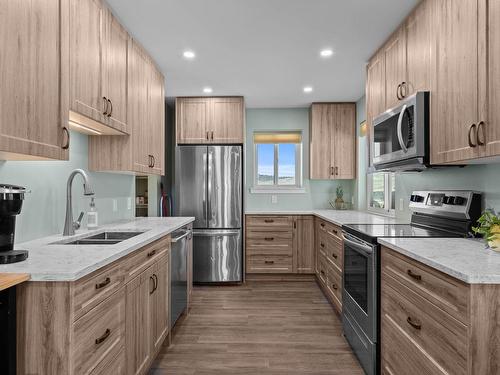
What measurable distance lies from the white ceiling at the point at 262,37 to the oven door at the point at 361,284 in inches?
64.3

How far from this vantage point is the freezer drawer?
4.34 meters

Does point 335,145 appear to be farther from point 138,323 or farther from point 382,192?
point 138,323

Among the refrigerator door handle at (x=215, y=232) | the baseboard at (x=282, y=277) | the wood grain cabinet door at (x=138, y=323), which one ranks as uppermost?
the refrigerator door handle at (x=215, y=232)

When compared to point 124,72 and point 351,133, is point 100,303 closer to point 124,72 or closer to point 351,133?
point 124,72

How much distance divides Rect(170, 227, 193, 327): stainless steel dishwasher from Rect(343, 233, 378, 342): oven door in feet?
4.67

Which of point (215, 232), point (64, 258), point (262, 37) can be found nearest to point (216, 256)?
point (215, 232)

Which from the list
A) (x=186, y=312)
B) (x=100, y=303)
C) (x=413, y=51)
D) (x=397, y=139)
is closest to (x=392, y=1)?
(x=413, y=51)

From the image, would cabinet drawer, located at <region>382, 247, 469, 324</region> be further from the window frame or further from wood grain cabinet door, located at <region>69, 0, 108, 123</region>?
the window frame

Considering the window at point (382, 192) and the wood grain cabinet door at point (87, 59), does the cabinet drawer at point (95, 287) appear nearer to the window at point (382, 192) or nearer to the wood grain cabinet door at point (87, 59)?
the wood grain cabinet door at point (87, 59)

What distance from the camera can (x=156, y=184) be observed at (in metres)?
4.76

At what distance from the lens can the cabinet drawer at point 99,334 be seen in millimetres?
1276

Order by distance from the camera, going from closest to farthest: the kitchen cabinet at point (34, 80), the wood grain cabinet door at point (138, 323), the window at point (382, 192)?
the kitchen cabinet at point (34, 80), the wood grain cabinet door at point (138, 323), the window at point (382, 192)

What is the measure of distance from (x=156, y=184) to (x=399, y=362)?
150 inches

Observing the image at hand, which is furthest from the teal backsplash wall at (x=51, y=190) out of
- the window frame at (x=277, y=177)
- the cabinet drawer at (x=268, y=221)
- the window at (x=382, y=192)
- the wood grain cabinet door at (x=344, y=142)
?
the wood grain cabinet door at (x=344, y=142)
